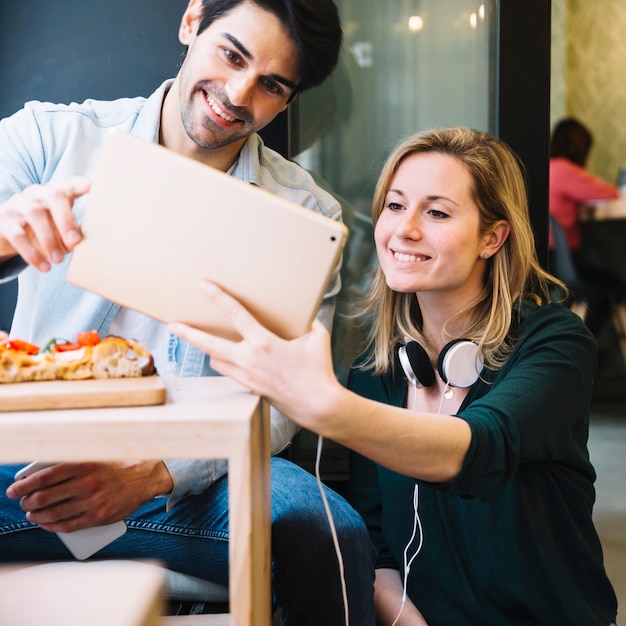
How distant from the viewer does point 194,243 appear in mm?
867

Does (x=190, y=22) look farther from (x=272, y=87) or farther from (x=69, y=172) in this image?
(x=69, y=172)

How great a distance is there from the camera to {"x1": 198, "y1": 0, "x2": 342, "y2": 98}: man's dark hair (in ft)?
4.77

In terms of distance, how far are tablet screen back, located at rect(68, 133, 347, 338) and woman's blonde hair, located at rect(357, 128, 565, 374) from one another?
0.60 metres

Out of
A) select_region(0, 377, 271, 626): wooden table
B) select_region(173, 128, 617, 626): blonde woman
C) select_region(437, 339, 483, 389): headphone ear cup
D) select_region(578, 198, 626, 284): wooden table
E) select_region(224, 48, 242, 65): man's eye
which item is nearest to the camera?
select_region(0, 377, 271, 626): wooden table

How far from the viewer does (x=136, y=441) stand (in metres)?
0.81

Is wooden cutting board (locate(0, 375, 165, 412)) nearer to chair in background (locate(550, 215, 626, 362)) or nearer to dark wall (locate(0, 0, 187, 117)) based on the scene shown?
dark wall (locate(0, 0, 187, 117))

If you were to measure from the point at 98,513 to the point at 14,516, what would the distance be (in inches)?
8.3

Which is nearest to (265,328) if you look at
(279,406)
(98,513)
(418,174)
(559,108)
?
(279,406)

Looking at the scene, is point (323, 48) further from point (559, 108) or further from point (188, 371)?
point (559, 108)

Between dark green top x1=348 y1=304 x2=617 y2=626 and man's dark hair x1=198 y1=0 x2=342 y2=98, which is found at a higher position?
man's dark hair x1=198 y1=0 x2=342 y2=98

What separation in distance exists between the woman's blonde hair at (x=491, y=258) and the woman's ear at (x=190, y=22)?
0.44 meters

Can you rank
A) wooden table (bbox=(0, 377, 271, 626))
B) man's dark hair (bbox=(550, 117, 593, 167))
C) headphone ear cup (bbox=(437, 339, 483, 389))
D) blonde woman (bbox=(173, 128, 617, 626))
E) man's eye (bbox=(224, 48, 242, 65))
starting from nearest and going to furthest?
wooden table (bbox=(0, 377, 271, 626)), blonde woman (bbox=(173, 128, 617, 626)), headphone ear cup (bbox=(437, 339, 483, 389)), man's eye (bbox=(224, 48, 242, 65)), man's dark hair (bbox=(550, 117, 593, 167))

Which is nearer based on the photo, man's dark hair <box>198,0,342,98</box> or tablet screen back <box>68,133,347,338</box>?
tablet screen back <box>68,133,347,338</box>

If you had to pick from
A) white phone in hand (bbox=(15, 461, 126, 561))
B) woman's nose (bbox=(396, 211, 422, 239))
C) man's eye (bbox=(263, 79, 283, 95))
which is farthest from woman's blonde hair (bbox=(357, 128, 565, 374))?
white phone in hand (bbox=(15, 461, 126, 561))
